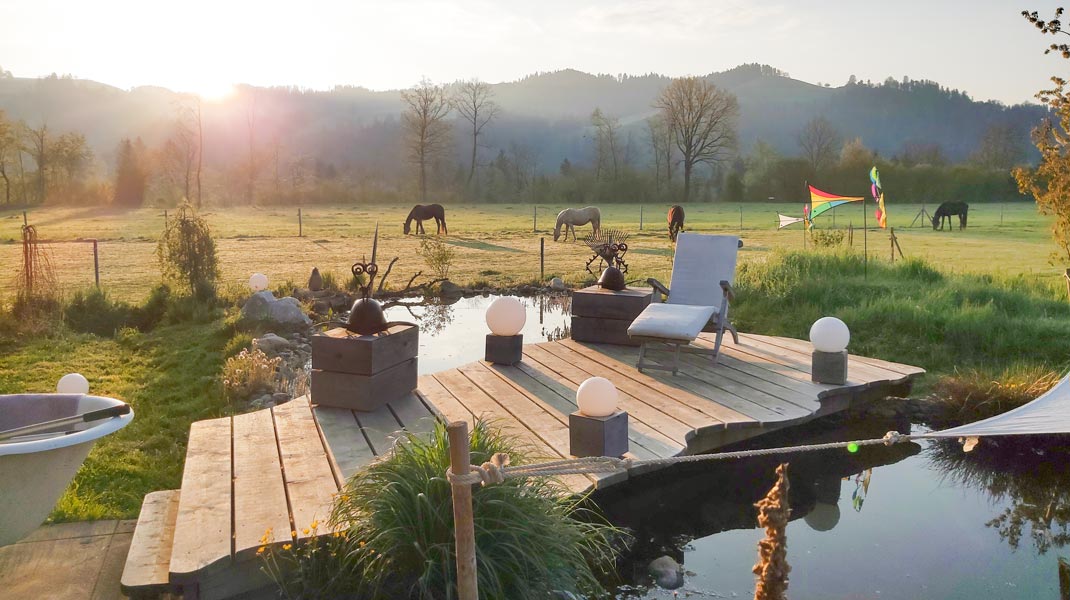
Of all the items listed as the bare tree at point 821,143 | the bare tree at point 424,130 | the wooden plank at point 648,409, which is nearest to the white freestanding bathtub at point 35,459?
the wooden plank at point 648,409

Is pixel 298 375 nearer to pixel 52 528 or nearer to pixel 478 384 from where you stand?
pixel 478 384

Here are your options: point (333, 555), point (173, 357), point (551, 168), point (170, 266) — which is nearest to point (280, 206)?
point (170, 266)

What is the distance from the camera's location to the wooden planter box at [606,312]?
6379 mm

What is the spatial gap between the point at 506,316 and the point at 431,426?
1511 mm

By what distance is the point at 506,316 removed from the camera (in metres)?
5.68

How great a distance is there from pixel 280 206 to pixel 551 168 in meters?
45.2

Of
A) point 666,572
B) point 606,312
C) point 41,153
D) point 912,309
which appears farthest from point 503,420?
point 41,153

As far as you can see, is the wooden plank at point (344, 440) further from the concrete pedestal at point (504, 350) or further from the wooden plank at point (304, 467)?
the concrete pedestal at point (504, 350)

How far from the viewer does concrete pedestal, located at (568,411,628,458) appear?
371 cm

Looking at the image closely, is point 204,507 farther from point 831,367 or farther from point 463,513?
point 831,367

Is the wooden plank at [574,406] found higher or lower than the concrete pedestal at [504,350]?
lower

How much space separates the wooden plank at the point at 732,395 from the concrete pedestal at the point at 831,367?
0.53 meters

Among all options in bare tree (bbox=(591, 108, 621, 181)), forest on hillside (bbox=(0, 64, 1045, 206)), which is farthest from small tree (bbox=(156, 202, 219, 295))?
bare tree (bbox=(591, 108, 621, 181))

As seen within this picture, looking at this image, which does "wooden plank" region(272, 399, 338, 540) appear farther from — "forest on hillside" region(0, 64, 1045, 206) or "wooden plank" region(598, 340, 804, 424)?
"forest on hillside" region(0, 64, 1045, 206)
